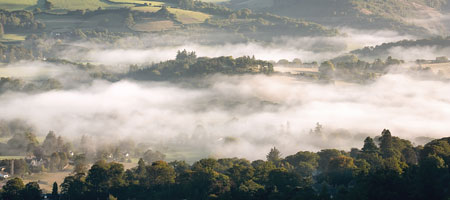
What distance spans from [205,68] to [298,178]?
97972mm

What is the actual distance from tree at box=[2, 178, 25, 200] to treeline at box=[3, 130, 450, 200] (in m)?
0.51

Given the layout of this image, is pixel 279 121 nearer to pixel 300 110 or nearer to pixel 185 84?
pixel 300 110

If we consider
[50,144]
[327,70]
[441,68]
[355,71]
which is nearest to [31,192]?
[50,144]

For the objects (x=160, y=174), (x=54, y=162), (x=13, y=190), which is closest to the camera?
(x=13, y=190)

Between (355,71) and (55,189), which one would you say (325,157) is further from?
(355,71)

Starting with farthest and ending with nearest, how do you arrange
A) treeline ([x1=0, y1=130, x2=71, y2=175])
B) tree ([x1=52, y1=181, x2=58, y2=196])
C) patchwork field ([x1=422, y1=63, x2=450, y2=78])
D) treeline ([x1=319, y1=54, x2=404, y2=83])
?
treeline ([x1=319, y1=54, x2=404, y2=83])
patchwork field ([x1=422, y1=63, x2=450, y2=78])
treeline ([x1=0, y1=130, x2=71, y2=175])
tree ([x1=52, y1=181, x2=58, y2=196])

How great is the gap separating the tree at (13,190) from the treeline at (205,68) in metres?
87.8

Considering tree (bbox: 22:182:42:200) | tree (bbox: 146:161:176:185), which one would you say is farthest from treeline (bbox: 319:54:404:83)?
tree (bbox: 22:182:42:200)

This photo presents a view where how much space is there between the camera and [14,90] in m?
179

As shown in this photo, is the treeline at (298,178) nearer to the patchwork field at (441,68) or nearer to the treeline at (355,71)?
the treeline at (355,71)

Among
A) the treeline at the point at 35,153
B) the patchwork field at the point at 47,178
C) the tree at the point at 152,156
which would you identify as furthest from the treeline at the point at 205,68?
the patchwork field at the point at 47,178

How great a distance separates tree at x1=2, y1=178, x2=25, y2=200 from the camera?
91812 mm

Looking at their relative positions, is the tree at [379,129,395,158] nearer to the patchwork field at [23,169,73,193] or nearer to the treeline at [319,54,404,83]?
the patchwork field at [23,169,73,193]

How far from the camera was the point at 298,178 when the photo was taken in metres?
87.9
